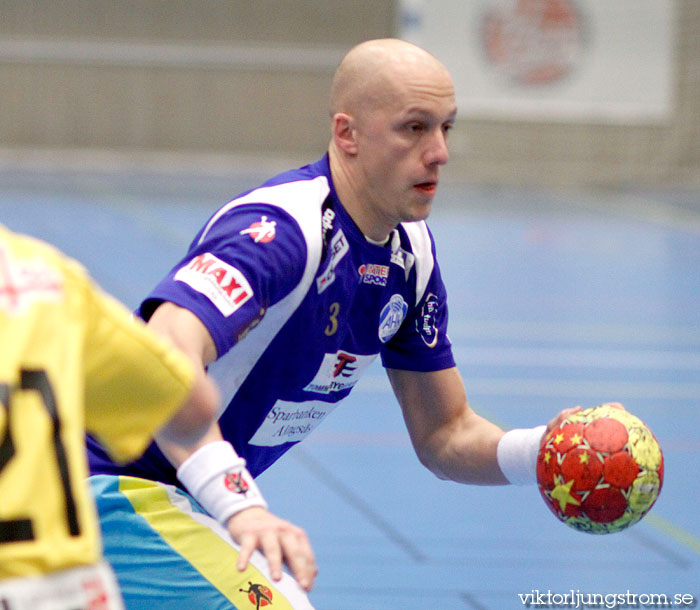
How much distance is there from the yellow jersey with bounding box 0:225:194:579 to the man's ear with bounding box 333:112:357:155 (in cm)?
167

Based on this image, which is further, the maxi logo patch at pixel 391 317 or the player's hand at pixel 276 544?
the maxi logo patch at pixel 391 317

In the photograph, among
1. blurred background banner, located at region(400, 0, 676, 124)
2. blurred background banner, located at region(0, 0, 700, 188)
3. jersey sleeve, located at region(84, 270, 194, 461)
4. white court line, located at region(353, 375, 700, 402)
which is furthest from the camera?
blurred background banner, located at region(0, 0, 700, 188)

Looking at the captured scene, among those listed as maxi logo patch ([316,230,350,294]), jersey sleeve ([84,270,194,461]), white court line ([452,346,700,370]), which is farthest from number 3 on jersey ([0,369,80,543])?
white court line ([452,346,700,370])

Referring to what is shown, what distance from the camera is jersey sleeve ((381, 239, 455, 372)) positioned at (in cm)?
365

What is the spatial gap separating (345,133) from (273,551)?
62.7 inches

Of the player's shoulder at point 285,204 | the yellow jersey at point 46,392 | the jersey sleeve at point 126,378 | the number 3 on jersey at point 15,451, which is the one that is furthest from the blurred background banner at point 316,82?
the number 3 on jersey at point 15,451

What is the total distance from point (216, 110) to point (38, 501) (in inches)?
947

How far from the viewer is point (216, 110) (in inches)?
991

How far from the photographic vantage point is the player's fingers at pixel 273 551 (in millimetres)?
2083

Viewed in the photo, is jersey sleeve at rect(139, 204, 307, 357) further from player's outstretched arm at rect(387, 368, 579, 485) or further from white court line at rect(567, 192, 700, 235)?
white court line at rect(567, 192, 700, 235)

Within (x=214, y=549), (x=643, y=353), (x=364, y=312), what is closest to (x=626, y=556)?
(x=364, y=312)

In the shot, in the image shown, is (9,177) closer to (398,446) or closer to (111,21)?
(111,21)

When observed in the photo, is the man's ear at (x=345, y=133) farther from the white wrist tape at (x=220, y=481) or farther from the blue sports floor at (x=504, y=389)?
the blue sports floor at (x=504, y=389)

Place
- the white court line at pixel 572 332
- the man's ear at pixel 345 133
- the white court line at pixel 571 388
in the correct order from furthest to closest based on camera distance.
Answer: the white court line at pixel 572 332 → the white court line at pixel 571 388 → the man's ear at pixel 345 133
